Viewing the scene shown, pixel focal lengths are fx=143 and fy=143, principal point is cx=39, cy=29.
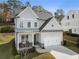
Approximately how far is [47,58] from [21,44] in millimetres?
8428

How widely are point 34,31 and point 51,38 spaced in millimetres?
3676

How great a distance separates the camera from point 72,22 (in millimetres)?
41844

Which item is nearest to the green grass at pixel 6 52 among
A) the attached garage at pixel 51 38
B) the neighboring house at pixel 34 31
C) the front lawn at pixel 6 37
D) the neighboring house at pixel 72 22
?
the neighboring house at pixel 34 31

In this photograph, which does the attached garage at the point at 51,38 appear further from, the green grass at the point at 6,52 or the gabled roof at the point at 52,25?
the green grass at the point at 6,52

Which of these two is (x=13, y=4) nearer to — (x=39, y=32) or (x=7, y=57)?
(x=39, y=32)

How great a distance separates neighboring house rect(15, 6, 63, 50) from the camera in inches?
1030

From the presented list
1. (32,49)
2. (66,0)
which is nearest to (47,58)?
(32,49)

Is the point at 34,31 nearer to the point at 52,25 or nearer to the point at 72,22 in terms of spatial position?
the point at 52,25

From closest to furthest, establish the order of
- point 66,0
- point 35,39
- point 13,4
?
point 35,39 < point 66,0 < point 13,4

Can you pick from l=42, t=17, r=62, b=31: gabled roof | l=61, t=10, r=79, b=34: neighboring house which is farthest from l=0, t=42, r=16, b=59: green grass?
l=61, t=10, r=79, b=34: neighboring house

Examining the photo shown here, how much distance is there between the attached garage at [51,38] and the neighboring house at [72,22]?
13851 mm

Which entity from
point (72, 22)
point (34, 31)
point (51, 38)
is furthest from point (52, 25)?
point (72, 22)

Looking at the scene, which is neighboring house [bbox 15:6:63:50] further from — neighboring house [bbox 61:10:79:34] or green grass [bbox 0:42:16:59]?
neighboring house [bbox 61:10:79:34]

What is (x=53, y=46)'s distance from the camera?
27391 millimetres
